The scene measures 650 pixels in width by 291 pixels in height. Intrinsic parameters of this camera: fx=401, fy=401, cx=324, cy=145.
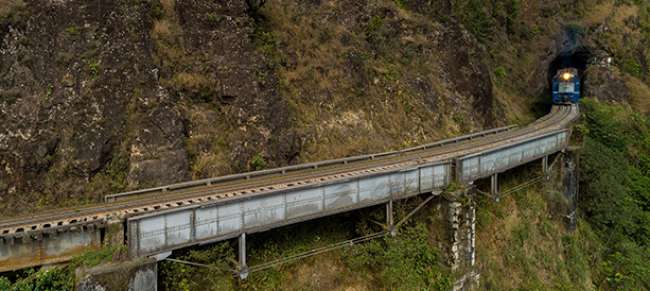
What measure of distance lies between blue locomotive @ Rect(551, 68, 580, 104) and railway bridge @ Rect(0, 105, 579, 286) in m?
24.2

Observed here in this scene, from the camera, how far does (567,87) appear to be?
4088cm

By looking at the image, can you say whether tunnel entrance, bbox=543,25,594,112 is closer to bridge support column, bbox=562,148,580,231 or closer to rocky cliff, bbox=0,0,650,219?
rocky cliff, bbox=0,0,650,219

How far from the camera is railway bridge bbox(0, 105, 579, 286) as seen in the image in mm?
10977

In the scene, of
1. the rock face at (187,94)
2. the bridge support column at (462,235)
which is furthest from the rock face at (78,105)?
the bridge support column at (462,235)

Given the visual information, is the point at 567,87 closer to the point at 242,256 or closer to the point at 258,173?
the point at 258,173

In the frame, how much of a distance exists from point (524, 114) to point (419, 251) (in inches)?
1276

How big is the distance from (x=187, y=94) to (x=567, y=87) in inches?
1510

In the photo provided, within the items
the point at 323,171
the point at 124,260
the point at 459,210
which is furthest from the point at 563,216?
the point at 124,260

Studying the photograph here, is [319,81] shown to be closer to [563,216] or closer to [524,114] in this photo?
[563,216]

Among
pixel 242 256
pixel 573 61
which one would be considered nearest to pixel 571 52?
pixel 573 61

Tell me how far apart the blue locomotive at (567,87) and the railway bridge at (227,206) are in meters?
24.2

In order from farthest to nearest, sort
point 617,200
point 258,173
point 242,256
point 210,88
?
point 617,200 < point 210,88 < point 258,173 < point 242,256

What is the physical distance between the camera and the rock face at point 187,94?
15.1 m

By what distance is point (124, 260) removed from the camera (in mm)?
10812
